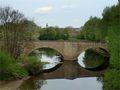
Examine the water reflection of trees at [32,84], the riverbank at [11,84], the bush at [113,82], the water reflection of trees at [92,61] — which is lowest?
the water reflection of trees at [92,61]

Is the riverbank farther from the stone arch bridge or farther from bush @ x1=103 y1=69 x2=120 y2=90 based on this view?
the stone arch bridge

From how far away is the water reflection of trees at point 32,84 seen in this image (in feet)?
98.4

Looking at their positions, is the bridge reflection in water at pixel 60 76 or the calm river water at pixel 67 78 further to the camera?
the bridge reflection in water at pixel 60 76

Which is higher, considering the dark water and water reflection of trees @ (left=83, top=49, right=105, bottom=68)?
the dark water

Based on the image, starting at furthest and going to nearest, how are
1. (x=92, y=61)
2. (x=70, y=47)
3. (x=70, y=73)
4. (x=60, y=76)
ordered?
1. (x=92, y=61)
2. (x=70, y=47)
3. (x=70, y=73)
4. (x=60, y=76)

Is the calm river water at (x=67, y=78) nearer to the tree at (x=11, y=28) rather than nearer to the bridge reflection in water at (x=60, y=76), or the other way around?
the bridge reflection in water at (x=60, y=76)

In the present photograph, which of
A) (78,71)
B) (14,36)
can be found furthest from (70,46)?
(14,36)

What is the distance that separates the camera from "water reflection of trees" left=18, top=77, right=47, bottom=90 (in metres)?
30.0

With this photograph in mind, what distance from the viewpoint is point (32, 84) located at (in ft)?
105

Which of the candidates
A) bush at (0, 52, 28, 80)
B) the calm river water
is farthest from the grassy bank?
the calm river water

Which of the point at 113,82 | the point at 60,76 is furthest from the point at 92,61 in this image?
the point at 113,82

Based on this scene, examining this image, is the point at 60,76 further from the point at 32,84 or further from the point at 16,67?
the point at 32,84

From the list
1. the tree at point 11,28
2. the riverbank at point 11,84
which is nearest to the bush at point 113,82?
the riverbank at point 11,84

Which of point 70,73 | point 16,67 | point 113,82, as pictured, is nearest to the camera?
point 113,82
